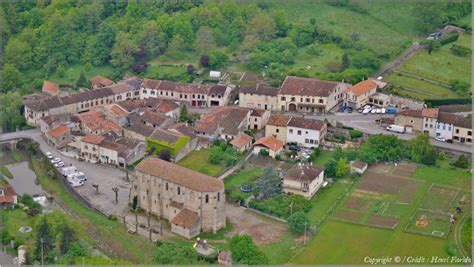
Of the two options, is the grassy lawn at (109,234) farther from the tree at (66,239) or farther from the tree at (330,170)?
the tree at (330,170)

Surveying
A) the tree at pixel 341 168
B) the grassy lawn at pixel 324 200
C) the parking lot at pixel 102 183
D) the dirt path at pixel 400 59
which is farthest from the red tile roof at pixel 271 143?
the dirt path at pixel 400 59

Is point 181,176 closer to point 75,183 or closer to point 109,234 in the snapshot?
point 109,234

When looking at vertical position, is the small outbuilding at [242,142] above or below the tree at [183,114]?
above

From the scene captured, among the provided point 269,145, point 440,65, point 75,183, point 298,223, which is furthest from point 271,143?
point 440,65

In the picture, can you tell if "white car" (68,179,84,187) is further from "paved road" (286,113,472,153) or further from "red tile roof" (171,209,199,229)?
"paved road" (286,113,472,153)

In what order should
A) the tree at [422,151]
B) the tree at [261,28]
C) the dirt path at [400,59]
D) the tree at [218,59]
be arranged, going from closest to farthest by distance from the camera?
the tree at [422,151], the dirt path at [400,59], the tree at [218,59], the tree at [261,28]

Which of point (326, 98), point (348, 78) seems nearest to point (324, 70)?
point (348, 78)
